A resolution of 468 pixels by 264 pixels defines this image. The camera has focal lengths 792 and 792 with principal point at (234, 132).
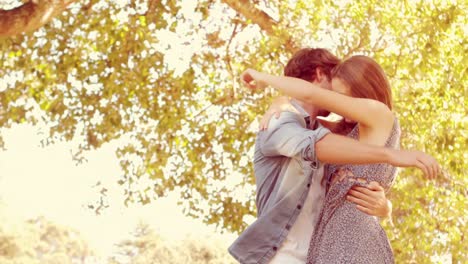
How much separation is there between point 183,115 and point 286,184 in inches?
387

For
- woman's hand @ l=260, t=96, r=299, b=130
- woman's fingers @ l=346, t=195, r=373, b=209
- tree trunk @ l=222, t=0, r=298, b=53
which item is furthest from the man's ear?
tree trunk @ l=222, t=0, r=298, b=53

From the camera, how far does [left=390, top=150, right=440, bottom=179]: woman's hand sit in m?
2.72

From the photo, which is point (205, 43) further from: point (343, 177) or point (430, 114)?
point (343, 177)

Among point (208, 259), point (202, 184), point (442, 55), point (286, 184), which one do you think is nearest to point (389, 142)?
point (286, 184)

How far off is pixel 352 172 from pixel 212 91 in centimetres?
1006

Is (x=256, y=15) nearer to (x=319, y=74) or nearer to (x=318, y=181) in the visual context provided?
(x=319, y=74)

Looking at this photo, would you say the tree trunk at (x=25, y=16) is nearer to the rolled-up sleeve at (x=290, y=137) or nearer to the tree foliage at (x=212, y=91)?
the tree foliage at (x=212, y=91)

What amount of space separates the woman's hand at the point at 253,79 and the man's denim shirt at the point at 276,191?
159 millimetres

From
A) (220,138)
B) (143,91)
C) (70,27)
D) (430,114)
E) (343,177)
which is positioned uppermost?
(70,27)

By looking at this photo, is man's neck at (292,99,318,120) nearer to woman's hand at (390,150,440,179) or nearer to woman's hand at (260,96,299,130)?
woman's hand at (260,96,299,130)

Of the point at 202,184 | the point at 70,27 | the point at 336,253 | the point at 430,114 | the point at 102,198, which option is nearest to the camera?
the point at 336,253

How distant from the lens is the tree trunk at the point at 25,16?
8516mm

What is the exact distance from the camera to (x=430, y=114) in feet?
34.4

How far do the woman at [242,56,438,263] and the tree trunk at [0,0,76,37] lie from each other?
573cm
